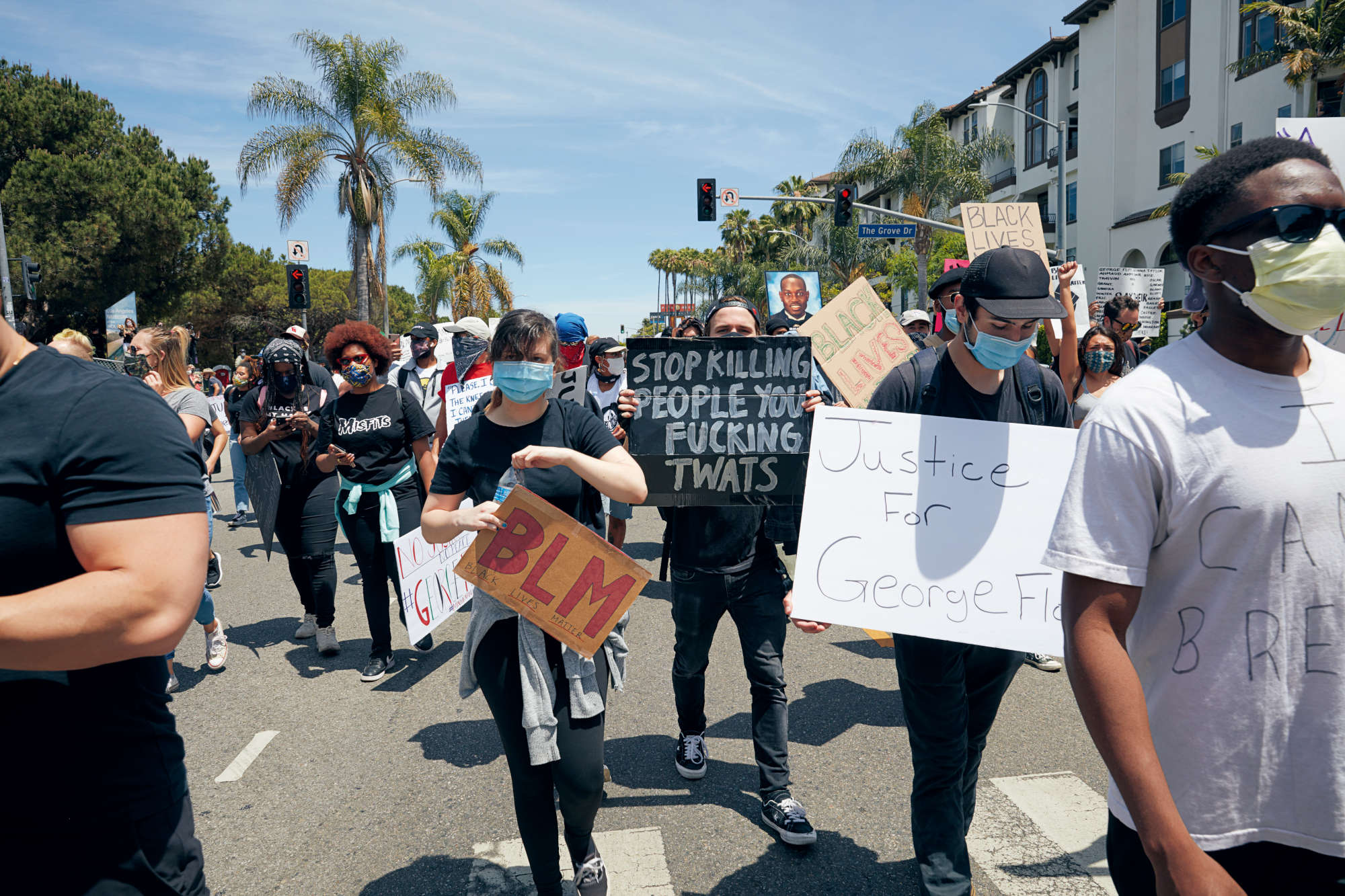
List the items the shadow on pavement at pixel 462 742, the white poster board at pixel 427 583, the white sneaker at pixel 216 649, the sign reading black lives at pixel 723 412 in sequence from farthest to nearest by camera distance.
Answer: the white sneaker at pixel 216 649, the white poster board at pixel 427 583, the shadow on pavement at pixel 462 742, the sign reading black lives at pixel 723 412

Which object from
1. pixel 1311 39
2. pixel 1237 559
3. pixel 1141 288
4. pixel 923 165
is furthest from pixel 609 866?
pixel 923 165

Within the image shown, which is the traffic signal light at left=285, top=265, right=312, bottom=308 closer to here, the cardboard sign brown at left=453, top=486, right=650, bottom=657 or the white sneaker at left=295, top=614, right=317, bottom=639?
the white sneaker at left=295, top=614, right=317, bottom=639

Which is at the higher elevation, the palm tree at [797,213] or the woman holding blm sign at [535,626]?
the palm tree at [797,213]

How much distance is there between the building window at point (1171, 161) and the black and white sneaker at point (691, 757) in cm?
3501

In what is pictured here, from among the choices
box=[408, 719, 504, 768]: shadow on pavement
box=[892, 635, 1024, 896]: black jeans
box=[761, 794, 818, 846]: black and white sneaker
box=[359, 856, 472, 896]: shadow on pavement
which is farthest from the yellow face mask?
box=[408, 719, 504, 768]: shadow on pavement

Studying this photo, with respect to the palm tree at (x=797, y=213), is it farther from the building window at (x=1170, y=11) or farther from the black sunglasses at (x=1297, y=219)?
the black sunglasses at (x=1297, y=219)

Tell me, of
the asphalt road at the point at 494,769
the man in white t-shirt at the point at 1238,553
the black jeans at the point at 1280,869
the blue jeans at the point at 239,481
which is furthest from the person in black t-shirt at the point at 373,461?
the blue jeans at the point at 239,481

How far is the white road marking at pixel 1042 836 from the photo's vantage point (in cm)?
298

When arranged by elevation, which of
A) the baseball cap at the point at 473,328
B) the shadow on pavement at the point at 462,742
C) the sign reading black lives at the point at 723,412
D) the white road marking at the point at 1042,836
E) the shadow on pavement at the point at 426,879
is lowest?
the shadow on pavement at the point at 462,742

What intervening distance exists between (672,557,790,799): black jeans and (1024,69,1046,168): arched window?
46387 mm

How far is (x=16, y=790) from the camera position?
1454mm

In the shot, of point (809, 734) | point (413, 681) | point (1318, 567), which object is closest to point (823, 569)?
point (1318, 567)

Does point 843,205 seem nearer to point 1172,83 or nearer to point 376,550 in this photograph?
point 1172,83

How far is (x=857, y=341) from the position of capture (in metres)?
4.77
